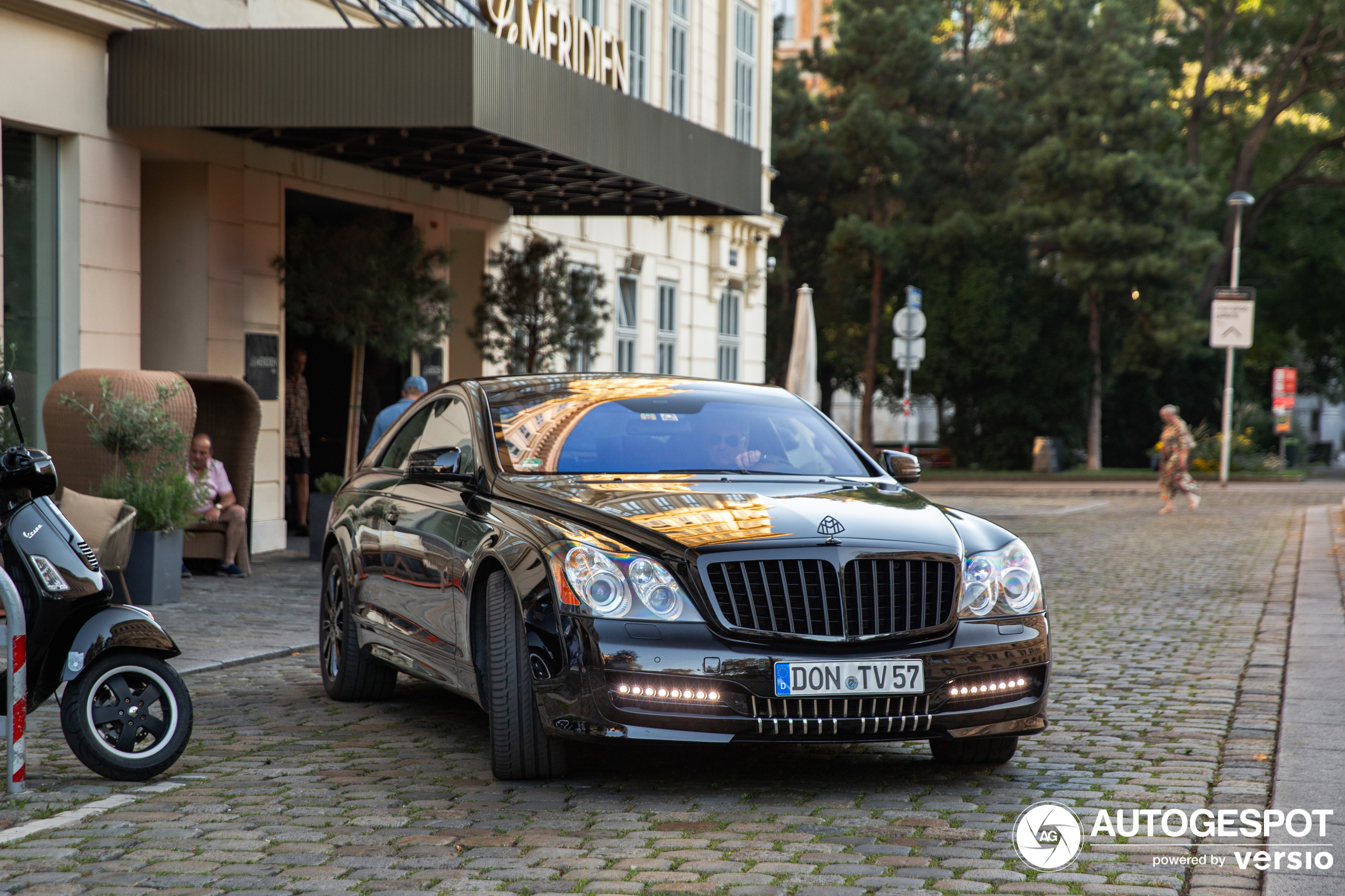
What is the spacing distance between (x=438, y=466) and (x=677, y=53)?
67.4 feet

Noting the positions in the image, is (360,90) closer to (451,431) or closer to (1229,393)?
(451,431)

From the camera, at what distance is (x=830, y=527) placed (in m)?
5.47

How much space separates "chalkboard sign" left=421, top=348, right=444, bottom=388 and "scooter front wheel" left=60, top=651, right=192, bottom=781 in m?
13.5

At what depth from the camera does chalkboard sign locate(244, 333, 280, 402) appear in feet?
50.4

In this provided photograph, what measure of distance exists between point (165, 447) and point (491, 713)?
6.49 meters

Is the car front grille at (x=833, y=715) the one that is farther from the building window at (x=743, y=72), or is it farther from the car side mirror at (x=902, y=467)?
→ the building window at (x=743, y=72)

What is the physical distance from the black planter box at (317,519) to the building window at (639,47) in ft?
36.7

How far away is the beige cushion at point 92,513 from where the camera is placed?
1013cm

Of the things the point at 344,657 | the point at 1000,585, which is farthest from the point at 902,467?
the point at 344,657

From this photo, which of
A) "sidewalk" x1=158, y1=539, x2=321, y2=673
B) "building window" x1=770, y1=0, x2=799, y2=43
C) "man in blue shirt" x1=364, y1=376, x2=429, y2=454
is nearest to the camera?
"sidewalk" x1=158, y1=539, x2=321, y2=673

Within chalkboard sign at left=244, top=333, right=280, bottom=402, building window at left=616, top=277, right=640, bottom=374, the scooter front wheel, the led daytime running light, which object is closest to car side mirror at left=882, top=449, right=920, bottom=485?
the led daytime running light

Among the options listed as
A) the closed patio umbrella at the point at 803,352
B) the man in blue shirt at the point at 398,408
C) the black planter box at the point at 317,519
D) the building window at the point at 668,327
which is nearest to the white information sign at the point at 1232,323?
the building window at the point at 668,327

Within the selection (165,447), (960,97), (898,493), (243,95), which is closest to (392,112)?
(243,95)

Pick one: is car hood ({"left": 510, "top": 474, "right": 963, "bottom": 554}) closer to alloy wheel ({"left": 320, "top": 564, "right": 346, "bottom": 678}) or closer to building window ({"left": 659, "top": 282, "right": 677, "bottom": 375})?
alloy wheel ({"left": 320, "top": 564, "right": 346, "bottom": 678})
